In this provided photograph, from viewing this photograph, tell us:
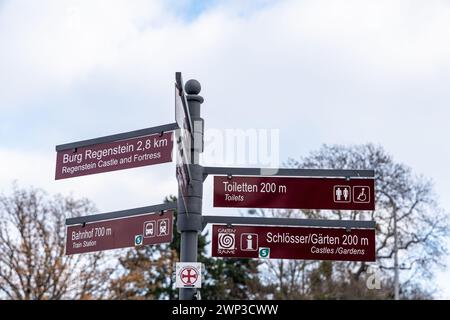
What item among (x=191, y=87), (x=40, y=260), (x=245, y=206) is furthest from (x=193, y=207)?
(x=40, y=260)

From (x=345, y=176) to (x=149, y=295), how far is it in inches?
1556

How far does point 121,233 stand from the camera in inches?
397

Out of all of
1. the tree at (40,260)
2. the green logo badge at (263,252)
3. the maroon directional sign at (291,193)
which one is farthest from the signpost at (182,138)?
the tree at (40,260)

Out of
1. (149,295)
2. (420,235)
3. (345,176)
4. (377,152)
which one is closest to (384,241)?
(420,235)

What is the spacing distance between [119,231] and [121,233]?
0.04m

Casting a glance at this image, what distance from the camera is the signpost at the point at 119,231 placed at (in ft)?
31.8

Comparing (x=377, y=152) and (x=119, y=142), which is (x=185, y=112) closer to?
(x=119, y=142)

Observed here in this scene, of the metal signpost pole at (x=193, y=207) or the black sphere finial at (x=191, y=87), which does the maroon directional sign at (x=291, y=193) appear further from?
the black sphere finial at (x=191, y=87)

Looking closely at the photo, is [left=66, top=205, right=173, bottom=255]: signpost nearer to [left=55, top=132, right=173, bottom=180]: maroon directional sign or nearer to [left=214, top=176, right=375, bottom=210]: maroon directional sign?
[left=55, top=132, right=173, bottom=180]: maroon directional sign

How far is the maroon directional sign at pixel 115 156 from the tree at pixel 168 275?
1149 inches

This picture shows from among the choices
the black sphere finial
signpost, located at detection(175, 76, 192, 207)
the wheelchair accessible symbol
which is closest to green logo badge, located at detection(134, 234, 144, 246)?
signpost, located at detection(175, 76, 192, 207)

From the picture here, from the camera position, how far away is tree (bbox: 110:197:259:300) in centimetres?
4241

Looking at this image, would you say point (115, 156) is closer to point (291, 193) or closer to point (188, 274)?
point (188, 274)
